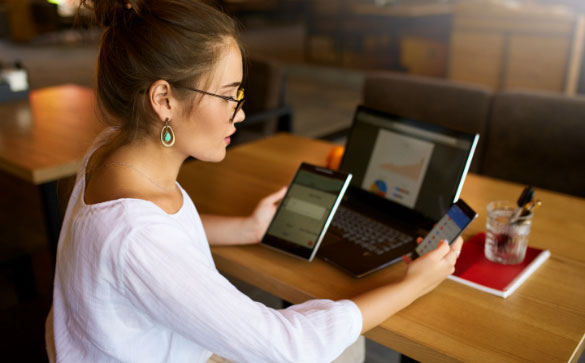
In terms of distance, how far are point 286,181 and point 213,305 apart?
35.1 inches

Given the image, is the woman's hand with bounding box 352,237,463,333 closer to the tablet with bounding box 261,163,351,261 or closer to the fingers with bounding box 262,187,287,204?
the tablet with bounding box 261,163,351,261

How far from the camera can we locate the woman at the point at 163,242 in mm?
886

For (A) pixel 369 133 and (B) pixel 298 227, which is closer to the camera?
(B) pixel 298 227

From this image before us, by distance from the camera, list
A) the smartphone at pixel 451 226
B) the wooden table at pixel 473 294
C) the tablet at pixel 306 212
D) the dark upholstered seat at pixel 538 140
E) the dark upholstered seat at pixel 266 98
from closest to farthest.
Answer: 1. the wooden table at pixel 473 294
2. the smartphone at pixel 451 226
3. the tablet at pixel 306 212
4. the dark upholstered seat at pixel 538 140
5. the dark upholstered seat at pixel 266 98

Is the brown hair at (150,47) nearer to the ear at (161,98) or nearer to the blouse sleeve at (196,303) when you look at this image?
the ear at (161,98)

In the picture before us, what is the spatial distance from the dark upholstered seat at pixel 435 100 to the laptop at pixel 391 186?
0.93 metres

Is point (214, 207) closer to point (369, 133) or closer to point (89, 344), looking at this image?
point (369, 133)

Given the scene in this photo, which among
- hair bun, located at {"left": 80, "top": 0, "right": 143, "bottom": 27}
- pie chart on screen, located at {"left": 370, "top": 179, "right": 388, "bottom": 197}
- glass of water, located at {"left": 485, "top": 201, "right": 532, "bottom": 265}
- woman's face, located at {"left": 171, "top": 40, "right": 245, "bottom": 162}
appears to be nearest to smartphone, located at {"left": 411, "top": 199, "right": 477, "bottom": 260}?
glass of water, located at {"left": 485, "top": 201, "right": 532, "bottom": 265}

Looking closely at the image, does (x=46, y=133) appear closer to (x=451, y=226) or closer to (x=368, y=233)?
(x=368, y=233)

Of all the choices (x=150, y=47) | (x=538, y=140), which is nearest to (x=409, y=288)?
(x=150, y=47)

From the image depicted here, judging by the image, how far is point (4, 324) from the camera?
1.50 m

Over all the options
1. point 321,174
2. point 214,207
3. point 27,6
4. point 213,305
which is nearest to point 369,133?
point 321,174

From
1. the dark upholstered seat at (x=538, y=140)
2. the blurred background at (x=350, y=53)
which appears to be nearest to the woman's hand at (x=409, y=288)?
the blurred background at (x=350, y=53)

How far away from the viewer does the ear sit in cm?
98
